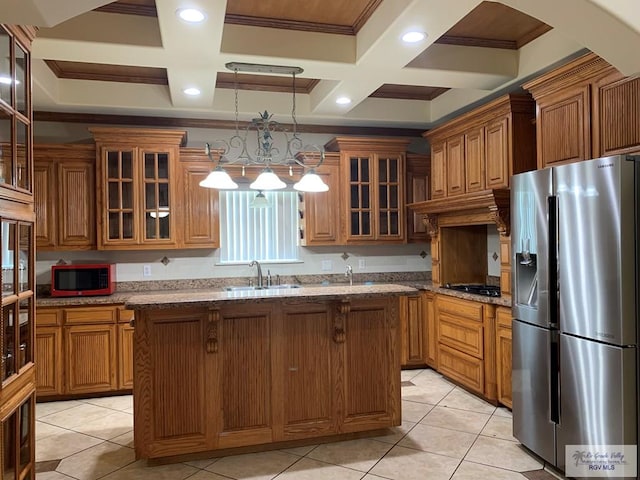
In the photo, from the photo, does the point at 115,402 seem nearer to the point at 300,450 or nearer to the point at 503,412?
the point at 300,450

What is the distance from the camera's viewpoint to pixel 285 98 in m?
4.89

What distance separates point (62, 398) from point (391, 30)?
4.13m

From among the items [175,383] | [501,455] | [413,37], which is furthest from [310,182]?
[501,455]

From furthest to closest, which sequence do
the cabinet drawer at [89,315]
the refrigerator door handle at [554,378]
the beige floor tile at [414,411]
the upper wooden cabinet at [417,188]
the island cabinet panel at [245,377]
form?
the upper wooden cabinet at [417,188]
the cabinet drawer at [89,315]
the beige floor tile at [414,411]
the island cabinet panel at [245,377]
the refrigerator door handle at [554,378]

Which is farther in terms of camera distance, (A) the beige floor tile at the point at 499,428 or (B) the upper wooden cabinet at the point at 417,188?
(B) the upper wooden cabinet at the point at 417,188

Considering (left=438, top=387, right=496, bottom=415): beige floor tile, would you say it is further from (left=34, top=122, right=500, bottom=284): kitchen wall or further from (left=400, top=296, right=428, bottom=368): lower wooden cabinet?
(left=34, top=122, right=500, bottom=284): kitchen wall

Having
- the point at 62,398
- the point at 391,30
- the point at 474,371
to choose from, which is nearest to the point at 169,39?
the point at 391,30

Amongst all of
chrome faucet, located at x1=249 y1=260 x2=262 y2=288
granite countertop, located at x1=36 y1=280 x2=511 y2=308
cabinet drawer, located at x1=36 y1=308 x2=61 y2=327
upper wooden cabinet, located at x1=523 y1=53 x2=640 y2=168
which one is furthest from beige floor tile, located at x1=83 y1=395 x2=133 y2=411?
upper wooden cabinet, located at x1=523 y1=53 x2=640 y2=168

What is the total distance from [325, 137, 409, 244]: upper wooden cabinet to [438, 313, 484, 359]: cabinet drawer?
1139 millimetres

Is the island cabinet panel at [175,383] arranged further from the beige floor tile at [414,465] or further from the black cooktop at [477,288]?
the black cooktop at [477,288]

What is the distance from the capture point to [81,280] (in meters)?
4.43

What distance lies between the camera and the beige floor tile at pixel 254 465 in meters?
2.84

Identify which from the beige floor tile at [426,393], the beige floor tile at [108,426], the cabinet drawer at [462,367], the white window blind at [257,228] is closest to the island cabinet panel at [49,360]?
the beige floor tile at [108,426]

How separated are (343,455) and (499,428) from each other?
49.6 inches
